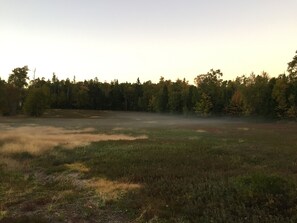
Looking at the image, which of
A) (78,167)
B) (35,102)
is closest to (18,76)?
(35,102)

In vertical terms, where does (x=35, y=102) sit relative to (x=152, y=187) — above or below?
above

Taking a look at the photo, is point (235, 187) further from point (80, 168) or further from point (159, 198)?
point (80, 168)

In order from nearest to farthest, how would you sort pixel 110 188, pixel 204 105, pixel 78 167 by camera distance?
pixel 110 188
pixel 78 167
pixel 204 105

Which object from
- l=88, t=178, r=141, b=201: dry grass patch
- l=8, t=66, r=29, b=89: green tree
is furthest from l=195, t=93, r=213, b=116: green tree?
l=88, t=178, r=141, b=201: dry grass patch

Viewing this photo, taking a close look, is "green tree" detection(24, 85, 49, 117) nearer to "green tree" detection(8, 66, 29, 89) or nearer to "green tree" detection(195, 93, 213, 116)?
"green tree" detection(8, 66, 29, 89)

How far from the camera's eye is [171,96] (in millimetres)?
134000

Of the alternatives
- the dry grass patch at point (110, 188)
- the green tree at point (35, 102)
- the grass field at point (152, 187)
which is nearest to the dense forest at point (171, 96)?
the green tree at point (35, 102)

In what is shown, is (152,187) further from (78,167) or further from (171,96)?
(171,96)

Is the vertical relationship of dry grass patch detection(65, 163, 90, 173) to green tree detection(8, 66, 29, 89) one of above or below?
below

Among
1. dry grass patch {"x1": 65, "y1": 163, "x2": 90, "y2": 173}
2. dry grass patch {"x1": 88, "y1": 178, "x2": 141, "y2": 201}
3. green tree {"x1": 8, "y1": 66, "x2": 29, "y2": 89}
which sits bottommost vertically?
dry grass patch {"x1": 65, "y1": 163, "x2": 90, "y2": 173}

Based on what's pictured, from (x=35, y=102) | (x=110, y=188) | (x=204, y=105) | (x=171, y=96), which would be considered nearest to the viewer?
(x=110, y=188)

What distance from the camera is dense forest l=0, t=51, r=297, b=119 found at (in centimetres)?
9106

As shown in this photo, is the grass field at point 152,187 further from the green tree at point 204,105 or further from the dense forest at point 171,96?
the green tree at point 204,105

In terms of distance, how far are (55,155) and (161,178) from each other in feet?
41.2
